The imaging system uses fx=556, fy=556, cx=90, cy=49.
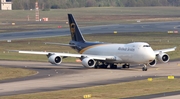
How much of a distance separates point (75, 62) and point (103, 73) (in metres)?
15.7

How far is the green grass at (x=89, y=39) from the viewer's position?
281 feet

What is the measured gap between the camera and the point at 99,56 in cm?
7031

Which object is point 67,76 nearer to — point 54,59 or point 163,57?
point 54,59

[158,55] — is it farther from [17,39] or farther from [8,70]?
[17,39]

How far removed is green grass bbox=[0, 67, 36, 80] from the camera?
61.3m

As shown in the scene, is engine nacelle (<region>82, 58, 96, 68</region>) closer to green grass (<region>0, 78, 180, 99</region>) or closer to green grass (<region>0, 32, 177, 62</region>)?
green grass (<region>0, 78, 180, 99</region>)

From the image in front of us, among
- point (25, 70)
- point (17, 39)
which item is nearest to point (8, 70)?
point (25, 70)

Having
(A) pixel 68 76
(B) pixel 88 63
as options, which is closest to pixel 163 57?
(B) pixel 88 63

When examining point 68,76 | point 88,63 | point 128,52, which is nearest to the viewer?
point 68,76

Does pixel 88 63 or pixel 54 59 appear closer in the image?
pixel 88 63

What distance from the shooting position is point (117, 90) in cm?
4844

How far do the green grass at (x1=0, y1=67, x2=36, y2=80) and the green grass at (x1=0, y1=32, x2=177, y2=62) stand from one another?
14.6 meters

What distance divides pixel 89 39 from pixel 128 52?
45.8m

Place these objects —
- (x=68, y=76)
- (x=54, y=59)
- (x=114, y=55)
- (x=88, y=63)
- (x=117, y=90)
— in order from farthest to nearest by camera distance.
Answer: (x=114, y=55) → (x=54, y=59) → (x=88, y=63) → (x=68, y=76) → (x=117, y=90)
